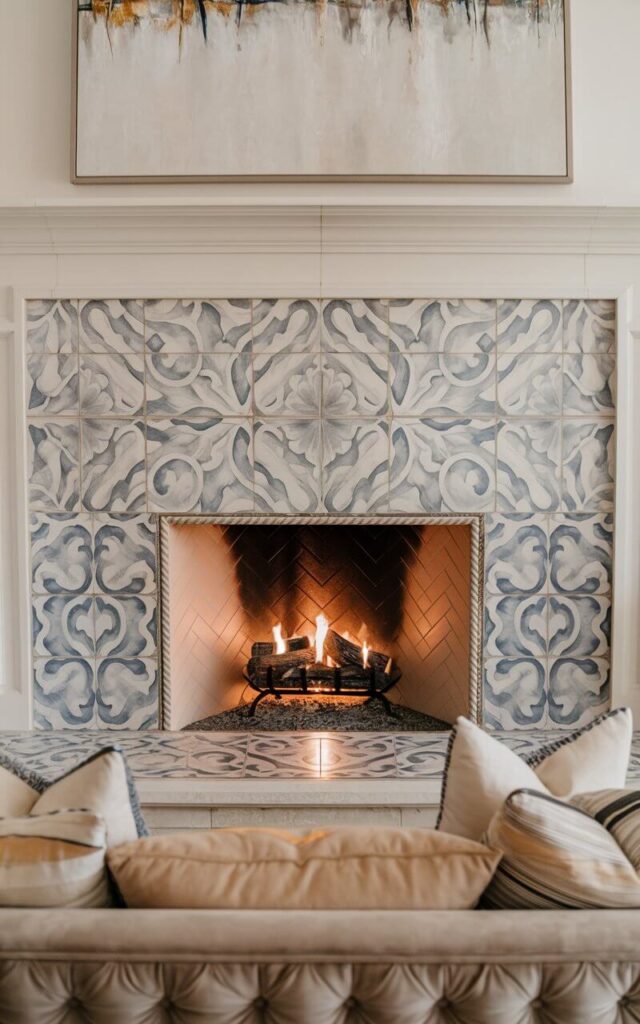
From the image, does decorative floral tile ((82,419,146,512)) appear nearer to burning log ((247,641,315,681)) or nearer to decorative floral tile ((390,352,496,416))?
burning log ((247,641,315,681))

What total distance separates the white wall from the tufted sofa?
2.56 m

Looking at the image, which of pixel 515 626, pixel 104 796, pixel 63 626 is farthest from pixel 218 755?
pixel 104 796

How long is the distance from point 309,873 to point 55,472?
2.26 m

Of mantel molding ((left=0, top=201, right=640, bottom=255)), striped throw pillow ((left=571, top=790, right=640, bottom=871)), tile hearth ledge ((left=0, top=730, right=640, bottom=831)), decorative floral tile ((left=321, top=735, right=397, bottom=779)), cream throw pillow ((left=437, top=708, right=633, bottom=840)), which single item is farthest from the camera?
mantel molding ((left=0, top=201, right=640, bottom=255))

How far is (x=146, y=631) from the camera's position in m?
3.17

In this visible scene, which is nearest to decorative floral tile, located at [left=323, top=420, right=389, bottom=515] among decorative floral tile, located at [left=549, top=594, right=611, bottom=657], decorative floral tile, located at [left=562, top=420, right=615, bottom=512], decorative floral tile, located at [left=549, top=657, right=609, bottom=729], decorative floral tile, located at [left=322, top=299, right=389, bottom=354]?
decorative floral tile, located at [left=322, top=299, right=389, bottom=354]

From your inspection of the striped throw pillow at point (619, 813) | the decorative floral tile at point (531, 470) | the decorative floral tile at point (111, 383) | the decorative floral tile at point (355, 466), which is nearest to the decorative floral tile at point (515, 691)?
the decorative floral tile at point (531, 470)

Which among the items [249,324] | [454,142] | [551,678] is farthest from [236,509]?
[454,142]

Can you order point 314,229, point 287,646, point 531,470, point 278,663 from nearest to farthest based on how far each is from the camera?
point 314,229 < point 531,470 < point 278,663 < point 287,646

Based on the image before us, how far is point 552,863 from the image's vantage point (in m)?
1.15

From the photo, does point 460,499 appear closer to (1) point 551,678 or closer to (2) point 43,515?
(1) point 551,678

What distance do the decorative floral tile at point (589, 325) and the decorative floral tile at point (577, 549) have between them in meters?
0.59

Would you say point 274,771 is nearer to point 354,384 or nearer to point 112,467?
point 112,467

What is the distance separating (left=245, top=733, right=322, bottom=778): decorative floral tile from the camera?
Result: 273 cm
